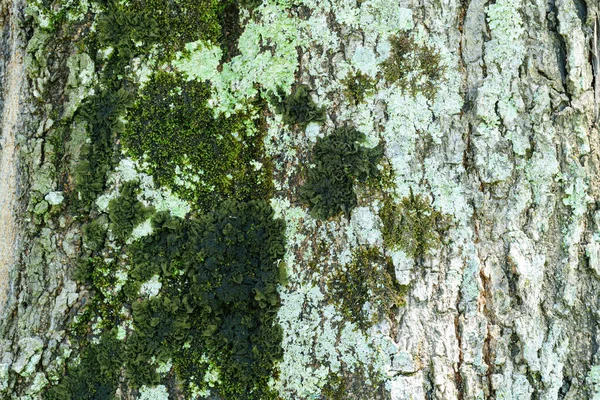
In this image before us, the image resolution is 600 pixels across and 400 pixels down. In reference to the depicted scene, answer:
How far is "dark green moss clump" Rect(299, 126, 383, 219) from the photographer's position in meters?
1.78

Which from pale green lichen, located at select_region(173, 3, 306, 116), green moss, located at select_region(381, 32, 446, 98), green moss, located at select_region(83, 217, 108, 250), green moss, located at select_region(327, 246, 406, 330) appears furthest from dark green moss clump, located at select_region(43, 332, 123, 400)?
green moss, located at select_region(381, 32, 446, 98)

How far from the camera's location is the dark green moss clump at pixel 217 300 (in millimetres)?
1820

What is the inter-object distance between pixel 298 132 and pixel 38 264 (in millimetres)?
999

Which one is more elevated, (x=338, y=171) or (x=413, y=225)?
(x=338, y=171)

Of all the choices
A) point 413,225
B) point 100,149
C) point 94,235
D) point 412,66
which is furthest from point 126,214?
point 412,66

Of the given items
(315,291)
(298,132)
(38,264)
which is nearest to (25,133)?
(38,264)

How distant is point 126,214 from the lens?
1.90 meters

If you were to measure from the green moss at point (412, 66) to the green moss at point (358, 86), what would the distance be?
0.06 metres

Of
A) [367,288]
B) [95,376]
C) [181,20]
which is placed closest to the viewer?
[367,288]

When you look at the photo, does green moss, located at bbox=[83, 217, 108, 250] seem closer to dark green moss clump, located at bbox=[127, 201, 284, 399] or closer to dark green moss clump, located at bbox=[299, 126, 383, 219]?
dark green moss clump, located at bbox=[127, 201, 284, 399]

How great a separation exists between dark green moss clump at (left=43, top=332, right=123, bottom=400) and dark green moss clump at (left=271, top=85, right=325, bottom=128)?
928 mm

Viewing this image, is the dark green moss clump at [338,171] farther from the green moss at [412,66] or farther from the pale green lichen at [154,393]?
the pale green lichen at [154,393]

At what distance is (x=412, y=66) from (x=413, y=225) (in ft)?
1.67

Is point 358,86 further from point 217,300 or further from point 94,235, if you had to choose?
point 94,235
